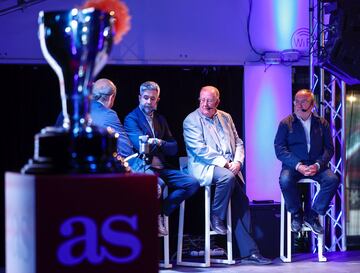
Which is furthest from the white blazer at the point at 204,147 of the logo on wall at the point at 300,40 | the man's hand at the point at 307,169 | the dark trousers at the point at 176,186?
the logo on wall at the point at 300,40

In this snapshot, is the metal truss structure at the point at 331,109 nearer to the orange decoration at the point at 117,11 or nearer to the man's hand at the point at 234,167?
the man's hand at the point at 234,167

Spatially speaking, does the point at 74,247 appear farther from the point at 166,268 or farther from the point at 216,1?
the point at 216,1

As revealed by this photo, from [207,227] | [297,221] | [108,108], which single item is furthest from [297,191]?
[108,108]

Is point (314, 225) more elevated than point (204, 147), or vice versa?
point (204, 147)

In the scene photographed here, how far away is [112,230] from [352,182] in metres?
5.36

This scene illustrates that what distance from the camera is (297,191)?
526cm

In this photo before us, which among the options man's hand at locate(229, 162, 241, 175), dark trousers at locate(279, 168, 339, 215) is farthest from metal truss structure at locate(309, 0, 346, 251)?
man's hand at locate(229, 162, 241, 175)

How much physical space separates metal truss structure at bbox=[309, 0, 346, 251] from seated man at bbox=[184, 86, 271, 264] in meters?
1.05

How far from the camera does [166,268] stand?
16.1 feet

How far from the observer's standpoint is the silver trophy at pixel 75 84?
166cm

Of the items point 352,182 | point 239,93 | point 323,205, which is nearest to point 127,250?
point 323,205

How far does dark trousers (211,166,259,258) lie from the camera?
502 cm

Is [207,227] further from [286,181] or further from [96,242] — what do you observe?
[96,242]

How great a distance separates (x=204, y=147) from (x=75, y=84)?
3.44 meters
